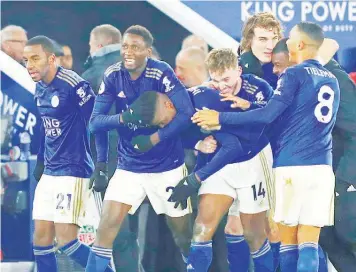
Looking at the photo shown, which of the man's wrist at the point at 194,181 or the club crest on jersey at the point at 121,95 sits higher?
the club crest on jersey at the point at 121,95

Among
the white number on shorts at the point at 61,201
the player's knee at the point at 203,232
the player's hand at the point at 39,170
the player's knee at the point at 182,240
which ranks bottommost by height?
the player's knee at the point at 182,240

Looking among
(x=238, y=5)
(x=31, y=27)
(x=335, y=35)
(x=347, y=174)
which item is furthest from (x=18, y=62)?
(x=347, y=174)

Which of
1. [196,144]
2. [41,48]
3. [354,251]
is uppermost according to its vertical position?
[41,48]

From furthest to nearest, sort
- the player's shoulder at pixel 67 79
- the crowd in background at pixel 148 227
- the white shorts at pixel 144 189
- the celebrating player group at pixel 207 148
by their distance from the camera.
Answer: the crowd in background at pixel 148 227, the player's shoulder at pixel 67 79, the white shorts at pixel 144 189, the celebrating player group at pixel 207 148

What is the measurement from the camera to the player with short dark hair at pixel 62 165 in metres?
9.05

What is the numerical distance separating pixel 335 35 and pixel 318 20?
0.20m

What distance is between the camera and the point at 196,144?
8.92m

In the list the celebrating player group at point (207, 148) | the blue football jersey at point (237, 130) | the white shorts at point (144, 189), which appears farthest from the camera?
the white shorts at point (144, 189)

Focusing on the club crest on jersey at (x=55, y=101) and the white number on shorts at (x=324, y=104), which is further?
the club crest on jersey at (x=55, y=101)

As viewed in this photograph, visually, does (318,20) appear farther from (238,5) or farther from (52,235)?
(52,235)

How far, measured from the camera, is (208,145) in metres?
8.77

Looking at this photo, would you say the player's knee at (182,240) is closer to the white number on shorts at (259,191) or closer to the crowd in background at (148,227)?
the white number on shorts at (259,191)

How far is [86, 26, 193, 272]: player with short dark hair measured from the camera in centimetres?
877

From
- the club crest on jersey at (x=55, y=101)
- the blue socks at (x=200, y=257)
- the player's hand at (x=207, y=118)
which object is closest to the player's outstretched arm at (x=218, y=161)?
the player's hand at (x=207, y=118)
